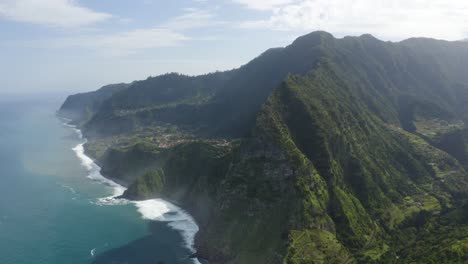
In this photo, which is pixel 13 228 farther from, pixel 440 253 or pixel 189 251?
pixel 440 253

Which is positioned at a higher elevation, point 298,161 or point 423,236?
point 298,161

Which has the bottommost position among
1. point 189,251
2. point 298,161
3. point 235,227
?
point 189,251

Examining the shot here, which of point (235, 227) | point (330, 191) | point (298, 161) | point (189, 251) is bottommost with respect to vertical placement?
point (189, 251)

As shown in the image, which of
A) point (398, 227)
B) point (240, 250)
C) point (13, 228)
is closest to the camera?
point (240, 250)

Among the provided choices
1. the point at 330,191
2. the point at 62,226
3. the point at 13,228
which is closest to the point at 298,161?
the point at 330,191

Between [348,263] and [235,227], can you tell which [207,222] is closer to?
[235,227]

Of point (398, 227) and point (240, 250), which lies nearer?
point (240, 250)

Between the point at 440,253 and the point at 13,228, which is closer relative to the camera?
the point at 440,253

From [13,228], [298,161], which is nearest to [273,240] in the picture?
[298,161]

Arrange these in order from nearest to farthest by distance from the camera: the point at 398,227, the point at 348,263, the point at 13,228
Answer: the point at 348,263
the point at 398,227
the point at 13,228
